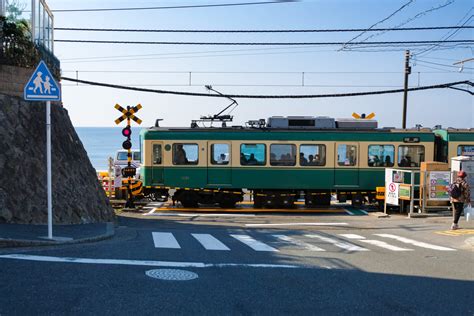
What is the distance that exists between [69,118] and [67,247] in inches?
324

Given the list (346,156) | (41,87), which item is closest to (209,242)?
(41,87)

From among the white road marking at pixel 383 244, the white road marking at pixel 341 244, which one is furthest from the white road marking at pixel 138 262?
the white road marking at pixel 383 244

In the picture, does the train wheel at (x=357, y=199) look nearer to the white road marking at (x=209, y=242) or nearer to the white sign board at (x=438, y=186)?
the white sign board at (x=438, y=186)

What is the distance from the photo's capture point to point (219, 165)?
2230cm

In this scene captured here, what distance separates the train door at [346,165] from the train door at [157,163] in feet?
25.2

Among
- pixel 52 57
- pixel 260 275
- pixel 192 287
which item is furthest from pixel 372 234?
pixel 52 57

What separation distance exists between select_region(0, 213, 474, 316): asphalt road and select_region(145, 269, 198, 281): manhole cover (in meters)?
0.03

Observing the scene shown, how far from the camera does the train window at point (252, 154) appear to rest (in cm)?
2238

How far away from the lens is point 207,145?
22.3 meters

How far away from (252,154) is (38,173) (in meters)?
11.2

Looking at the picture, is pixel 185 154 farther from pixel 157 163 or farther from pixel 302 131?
pixel 302 131

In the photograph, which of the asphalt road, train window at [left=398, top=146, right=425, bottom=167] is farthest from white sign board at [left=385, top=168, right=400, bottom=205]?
the asphalt road

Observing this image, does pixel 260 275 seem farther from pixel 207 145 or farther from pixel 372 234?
pixel 207 145

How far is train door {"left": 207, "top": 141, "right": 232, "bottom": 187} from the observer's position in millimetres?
22234
